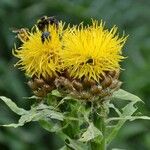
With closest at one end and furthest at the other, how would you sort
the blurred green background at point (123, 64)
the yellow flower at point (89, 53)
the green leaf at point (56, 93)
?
the yellow flower at point (89, 53) < the green leaf at point (56, 93) < the blurred green background at point (123, 64)

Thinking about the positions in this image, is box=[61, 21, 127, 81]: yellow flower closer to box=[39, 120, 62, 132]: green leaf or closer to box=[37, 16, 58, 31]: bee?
box=[37, 16, 58, 31]: bee

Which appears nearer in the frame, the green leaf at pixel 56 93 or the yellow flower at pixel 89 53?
the yellow flower at pixel 89 53

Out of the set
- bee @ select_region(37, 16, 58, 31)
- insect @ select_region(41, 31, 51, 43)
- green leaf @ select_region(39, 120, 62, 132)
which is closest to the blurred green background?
green leaf @ select_region(39, 120, 62, 132)

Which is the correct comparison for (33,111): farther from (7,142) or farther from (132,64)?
(132,64)

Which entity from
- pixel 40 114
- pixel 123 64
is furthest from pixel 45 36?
pixel 123 64

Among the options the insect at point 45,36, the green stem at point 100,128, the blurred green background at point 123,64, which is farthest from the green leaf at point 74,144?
the blurred green background at point 123,64

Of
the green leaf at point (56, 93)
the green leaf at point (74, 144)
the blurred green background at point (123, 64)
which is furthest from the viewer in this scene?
the blurred green background at point (123, 64)

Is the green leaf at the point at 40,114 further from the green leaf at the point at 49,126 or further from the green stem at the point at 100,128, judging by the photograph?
the green stem at the point at 100,128
